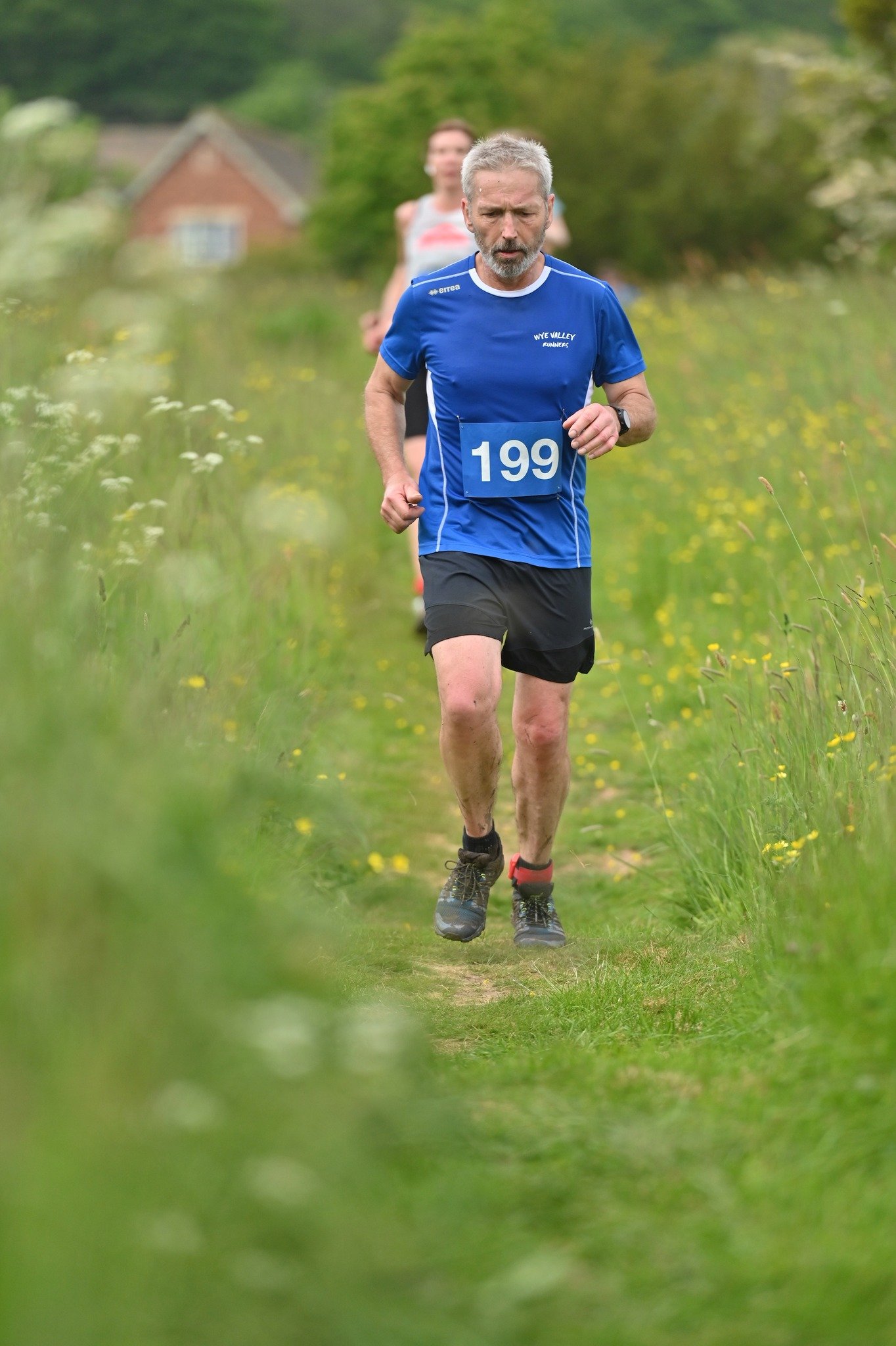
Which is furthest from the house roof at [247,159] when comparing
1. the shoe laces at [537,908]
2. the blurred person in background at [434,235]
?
the shoe laces at [537,908]

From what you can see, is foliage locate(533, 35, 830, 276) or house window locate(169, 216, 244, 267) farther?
house window locate(169, 216, 244, 267)

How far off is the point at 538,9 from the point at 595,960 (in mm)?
40323

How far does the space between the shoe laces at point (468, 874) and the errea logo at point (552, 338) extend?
4.71 ft

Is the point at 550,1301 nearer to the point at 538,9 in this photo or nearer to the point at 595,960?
the point at 595,960

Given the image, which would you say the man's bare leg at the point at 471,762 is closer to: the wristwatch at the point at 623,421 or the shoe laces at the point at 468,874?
the shoe laces at the point at 468,874

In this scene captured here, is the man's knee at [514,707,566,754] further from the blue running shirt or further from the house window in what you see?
the house window

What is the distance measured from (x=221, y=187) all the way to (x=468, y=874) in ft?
203

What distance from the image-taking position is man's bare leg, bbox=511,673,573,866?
182 inches

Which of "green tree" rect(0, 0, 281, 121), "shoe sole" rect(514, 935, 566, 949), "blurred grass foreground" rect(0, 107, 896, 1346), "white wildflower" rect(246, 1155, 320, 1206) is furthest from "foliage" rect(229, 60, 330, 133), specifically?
"white wildflower" rect(246, 1155, 320, 1206)

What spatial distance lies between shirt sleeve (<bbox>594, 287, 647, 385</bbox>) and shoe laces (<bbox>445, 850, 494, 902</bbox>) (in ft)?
4.54

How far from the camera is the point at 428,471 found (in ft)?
15.0

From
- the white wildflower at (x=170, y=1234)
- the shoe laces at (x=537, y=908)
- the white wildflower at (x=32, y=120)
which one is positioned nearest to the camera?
the white wildflower at (x=170, y=1234)

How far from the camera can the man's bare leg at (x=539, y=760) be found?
15.2ft

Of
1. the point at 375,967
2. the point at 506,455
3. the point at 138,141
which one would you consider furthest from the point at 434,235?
the point at 138,141
